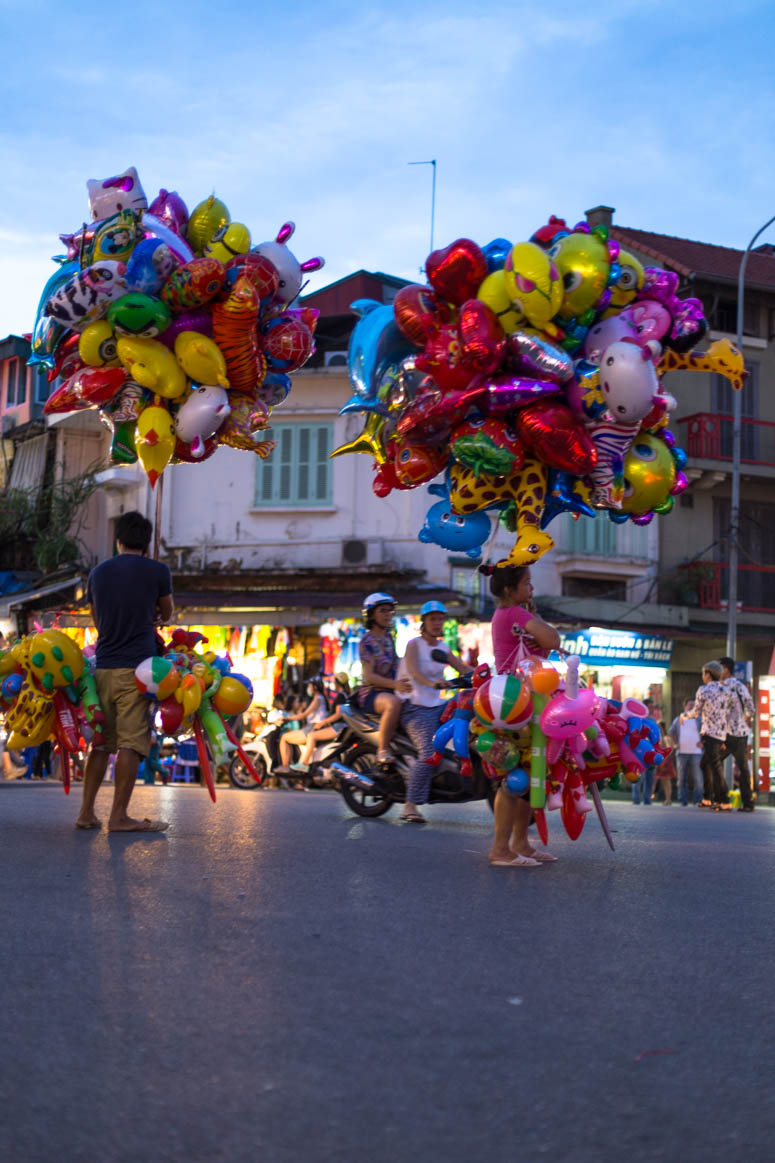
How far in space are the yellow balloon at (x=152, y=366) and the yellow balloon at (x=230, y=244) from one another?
792 millimetres

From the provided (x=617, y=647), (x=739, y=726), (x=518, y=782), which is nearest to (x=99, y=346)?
(x=518, y=782)

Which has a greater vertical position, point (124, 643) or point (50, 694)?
→ point (124, 643)

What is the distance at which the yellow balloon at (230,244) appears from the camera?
9.23m

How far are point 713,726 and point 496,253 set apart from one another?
963 centimetres

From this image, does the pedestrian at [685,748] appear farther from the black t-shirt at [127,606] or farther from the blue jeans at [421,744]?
the black t-shirt at [127,606]

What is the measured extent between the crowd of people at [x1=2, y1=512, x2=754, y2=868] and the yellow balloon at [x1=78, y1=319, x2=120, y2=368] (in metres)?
1.09

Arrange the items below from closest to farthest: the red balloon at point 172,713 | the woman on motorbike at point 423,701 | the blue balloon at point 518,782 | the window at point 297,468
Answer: the blue balloon at point 518,782, the red balloon at point 172,713, the woman on motorbike at point 423,701, the window at point 297,468

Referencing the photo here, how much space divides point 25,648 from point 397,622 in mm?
17335

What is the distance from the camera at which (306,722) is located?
71.3 ft

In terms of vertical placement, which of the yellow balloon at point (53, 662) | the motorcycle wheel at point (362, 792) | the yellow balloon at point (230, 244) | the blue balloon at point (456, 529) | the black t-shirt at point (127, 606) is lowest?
the motorcycle wheel at point (362, 792)

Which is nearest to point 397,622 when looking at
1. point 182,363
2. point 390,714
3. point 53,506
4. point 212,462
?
point 212,462

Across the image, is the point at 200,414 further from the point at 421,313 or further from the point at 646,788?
the point at 646,788

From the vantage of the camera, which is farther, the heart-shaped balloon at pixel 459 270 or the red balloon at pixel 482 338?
the heart-shaped balloon at pixel 459 270

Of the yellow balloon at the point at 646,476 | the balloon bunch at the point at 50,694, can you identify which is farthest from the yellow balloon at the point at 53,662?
the yellow balloon at the point at 646,476
